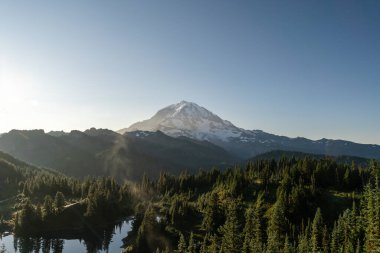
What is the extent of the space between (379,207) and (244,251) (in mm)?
41176

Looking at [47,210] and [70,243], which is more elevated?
[47,210]

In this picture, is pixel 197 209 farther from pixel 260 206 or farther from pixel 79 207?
pixel 79 207

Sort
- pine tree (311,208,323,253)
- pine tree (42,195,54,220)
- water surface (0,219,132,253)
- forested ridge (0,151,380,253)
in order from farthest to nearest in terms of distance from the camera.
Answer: pine tree (42,195,54,220) < water surface (0,219,132,253) < forested ridge (0,151,380,253) < pine tree (311,208,323,253)

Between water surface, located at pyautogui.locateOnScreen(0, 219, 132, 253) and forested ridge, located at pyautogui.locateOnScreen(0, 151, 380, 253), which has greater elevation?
forested ridge, located at pyautogui.locateOnScreen(0, 151, 380, 253)

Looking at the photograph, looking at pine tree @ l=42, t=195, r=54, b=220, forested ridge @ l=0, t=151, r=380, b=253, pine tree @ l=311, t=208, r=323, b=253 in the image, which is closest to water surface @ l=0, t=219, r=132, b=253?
forested ridge @ l=0, t=151, r=380, b=253

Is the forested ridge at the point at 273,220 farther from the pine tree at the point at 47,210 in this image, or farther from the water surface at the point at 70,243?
the pine tree at the point at 47,210

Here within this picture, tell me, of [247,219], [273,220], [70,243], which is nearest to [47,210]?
[70,243]

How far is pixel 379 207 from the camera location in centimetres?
10238

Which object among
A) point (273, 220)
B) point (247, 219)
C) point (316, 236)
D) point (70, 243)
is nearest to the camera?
point (316, 236)

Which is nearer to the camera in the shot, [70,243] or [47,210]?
[70,243]

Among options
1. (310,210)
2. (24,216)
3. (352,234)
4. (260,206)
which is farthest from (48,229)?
(352,234)

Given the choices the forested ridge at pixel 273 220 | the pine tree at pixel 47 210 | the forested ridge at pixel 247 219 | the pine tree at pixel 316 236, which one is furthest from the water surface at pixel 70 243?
the pine tree at pixel 316 236

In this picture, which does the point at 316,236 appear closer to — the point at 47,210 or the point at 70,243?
the point at 70,243

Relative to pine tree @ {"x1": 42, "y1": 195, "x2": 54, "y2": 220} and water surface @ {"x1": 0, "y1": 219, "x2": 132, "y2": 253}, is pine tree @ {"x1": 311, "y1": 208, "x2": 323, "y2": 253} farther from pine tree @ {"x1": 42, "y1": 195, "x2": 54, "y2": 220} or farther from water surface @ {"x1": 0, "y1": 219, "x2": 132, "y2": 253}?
pine tree @ {"x1": 42, "y1": 195, "x2": 54, "y2": 220}
